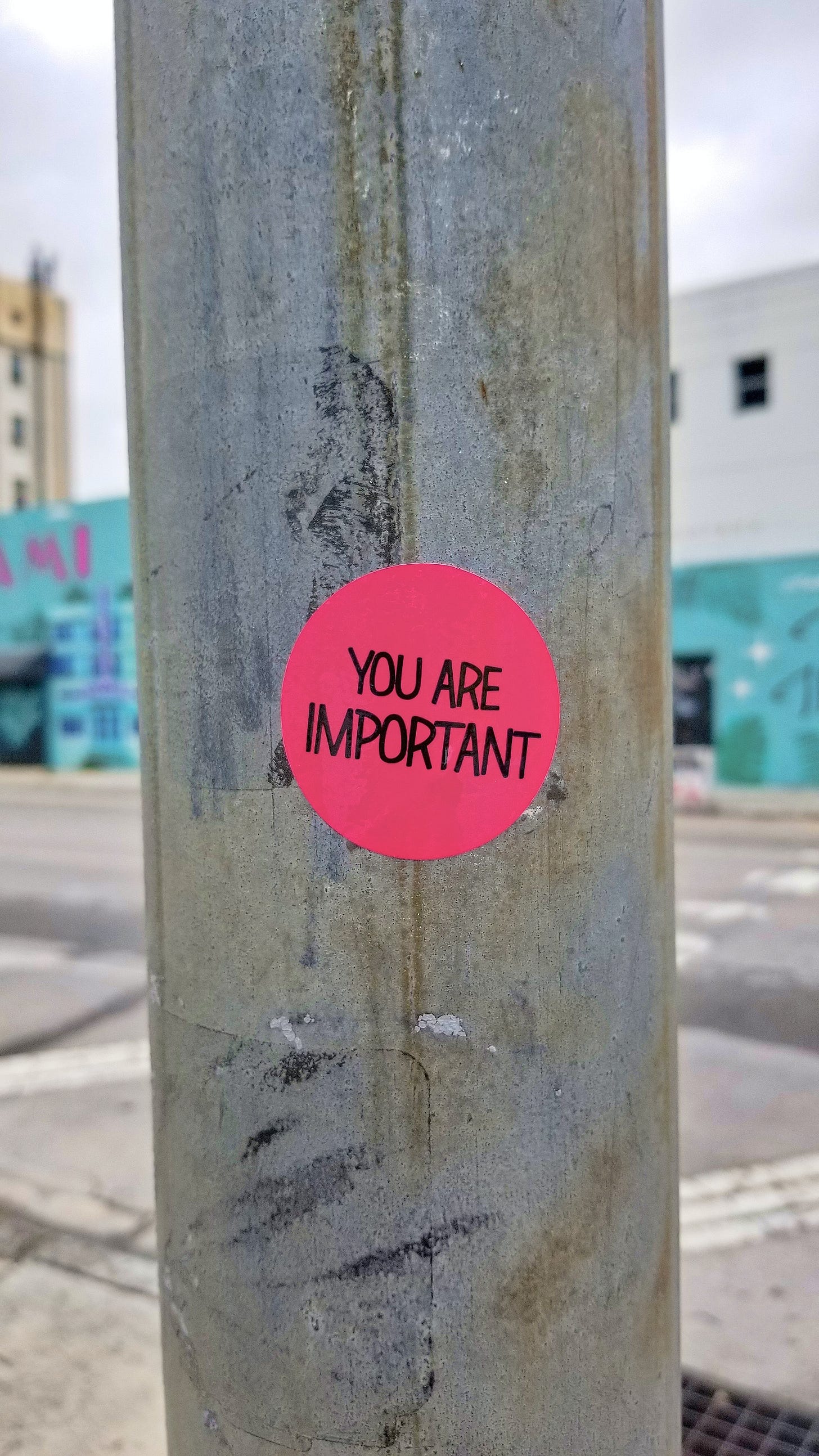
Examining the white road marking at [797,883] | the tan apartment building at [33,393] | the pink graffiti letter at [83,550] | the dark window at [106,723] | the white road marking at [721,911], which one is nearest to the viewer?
the white road marking at [721,911]

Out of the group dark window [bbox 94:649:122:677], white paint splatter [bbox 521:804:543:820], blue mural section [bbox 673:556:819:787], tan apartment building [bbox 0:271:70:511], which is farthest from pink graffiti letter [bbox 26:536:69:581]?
tan apartment building [bbox 0:271:70:511]

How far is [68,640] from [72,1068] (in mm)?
17585

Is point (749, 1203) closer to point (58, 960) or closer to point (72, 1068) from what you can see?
point (72, 1068)

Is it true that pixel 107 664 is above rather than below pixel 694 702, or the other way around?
above

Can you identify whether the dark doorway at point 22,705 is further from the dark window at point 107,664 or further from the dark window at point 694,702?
the dark window at point 694,702

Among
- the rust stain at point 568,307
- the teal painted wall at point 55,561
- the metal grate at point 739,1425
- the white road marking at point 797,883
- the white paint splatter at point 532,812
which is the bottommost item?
the metal grate at point 739,1425

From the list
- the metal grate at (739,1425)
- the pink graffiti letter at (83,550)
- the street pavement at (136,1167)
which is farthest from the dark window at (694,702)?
the metal grate at (739,1425)

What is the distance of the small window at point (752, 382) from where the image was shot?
1916cm

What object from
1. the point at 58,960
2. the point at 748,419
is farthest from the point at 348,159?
the point at 748,419

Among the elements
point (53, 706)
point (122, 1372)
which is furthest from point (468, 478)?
point (53, 706)

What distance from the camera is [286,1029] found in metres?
1.12

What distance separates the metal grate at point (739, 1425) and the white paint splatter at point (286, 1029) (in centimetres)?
204

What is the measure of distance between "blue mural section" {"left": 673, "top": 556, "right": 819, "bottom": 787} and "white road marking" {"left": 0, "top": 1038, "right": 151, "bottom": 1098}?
12241 mm

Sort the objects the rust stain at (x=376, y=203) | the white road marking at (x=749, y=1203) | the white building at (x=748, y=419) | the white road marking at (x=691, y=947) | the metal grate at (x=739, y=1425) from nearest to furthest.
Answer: the rust stain at (x=376, y=203) < the metal grate at (x=739, y=1425) < the white road marking at (x=749, y=1203) < the white road marking at (x=691, y=947) < the white building at (x=748, y=419)
